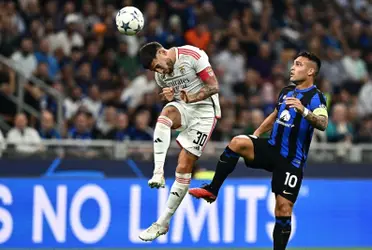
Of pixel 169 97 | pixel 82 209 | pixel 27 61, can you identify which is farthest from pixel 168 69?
pixel 27 61

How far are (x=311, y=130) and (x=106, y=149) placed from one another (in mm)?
4850

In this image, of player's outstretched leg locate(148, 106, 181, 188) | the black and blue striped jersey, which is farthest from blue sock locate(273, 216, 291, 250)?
player's outstretched leg locate(148, 106, 181, 188)

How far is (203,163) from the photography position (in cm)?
1562

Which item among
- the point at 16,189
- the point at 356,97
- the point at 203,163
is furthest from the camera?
the point at 356,97

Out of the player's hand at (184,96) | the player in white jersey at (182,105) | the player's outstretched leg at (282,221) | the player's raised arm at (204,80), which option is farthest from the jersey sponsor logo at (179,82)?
the player's outstretched leg at (282,221)

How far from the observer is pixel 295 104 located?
10.4 metres

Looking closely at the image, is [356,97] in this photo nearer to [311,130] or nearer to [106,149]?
[106,149]

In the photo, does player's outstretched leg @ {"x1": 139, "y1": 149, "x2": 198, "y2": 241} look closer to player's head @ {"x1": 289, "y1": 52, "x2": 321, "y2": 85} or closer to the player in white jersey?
the player in white jersey

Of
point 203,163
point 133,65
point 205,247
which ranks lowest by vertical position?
point 205,247

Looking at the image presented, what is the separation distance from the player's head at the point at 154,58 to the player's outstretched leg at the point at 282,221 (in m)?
1.91

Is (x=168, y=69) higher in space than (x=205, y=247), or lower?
higher

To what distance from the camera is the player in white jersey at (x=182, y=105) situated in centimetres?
1110

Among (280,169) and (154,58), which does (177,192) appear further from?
(154,58)

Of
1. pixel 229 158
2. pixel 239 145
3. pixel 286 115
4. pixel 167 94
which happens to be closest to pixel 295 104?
pixel 286 115
